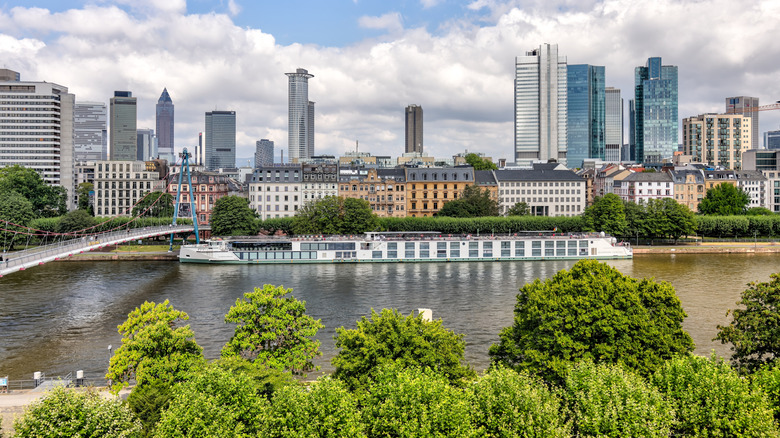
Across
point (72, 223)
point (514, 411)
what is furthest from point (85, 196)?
point (514, 411)

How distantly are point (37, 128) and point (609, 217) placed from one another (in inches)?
4926

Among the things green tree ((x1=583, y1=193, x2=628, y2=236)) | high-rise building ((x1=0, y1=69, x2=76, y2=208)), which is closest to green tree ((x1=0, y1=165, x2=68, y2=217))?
high-rise building ((x1=0, y1=69, x2=76, y2=208))

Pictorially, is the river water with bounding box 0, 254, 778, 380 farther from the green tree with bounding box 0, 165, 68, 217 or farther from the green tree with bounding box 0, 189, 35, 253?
the green tree with bounding box 0, 165, 68, 217

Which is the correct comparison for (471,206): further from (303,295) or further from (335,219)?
(303,295)

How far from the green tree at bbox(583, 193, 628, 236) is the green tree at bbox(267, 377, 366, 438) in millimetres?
77262

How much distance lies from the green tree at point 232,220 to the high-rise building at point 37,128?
250 ft

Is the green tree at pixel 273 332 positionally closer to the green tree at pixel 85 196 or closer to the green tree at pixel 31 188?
the green tree at pixel 31 188

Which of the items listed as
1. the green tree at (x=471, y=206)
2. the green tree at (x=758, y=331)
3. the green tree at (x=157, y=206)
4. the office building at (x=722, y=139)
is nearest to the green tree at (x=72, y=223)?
the green tree at (x=157, y=206)

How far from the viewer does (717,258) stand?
254ft

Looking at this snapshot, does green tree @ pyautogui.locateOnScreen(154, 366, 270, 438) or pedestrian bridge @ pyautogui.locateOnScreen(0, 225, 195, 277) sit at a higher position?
pedestrian bridge @ pyautogui.locateOnScreen(0, 225, 195, 277)

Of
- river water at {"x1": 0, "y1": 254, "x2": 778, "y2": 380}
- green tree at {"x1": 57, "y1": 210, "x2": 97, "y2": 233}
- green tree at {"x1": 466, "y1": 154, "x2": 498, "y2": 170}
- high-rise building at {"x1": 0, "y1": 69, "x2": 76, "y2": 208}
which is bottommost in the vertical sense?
river water at {"x1": 0, "y1": 254, "x2": 778, "y2": 380}

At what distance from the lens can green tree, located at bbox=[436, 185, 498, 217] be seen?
10238 cm

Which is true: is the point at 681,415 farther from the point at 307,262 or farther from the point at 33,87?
the point at 33,87

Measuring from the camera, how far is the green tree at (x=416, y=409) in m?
17.7
